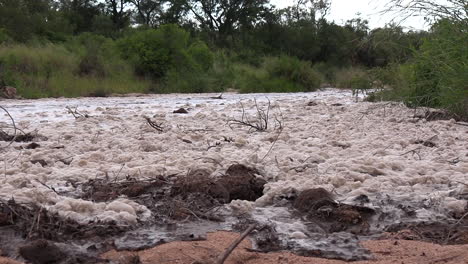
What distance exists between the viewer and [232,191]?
11.0 ft

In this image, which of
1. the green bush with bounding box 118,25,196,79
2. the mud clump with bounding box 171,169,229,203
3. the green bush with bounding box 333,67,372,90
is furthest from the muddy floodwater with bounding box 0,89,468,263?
the green bush with bounding box 118,25,196,79

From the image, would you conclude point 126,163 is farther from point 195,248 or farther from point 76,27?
point 76,27

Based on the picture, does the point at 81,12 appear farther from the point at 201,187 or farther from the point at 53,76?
the point at 201,187

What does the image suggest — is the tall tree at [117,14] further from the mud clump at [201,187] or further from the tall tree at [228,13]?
the mud clump at [201,187]

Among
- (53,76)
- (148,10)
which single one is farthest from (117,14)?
(53,76)

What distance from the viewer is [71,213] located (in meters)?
2.82

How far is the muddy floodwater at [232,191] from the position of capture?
2.62 meters

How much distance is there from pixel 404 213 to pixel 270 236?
79 cm

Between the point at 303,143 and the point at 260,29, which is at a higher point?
the point at 260,29

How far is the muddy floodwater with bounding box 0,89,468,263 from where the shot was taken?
2.62m

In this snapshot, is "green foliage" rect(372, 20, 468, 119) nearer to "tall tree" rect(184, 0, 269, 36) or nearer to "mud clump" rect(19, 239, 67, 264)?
"mud clump" rect(19, 239, 67, 264)

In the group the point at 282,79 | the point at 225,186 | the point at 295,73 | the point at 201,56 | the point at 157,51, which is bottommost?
the point at 282,79

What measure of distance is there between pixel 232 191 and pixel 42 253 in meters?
1.29

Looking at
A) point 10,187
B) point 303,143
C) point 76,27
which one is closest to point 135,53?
point 76,27
